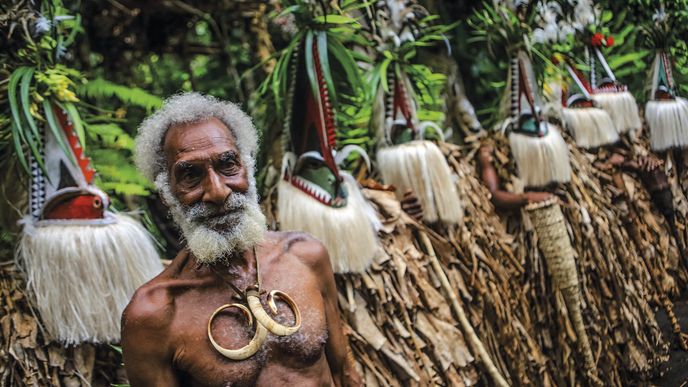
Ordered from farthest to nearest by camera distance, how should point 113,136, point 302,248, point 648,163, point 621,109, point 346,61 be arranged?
1. point 621,109
2. point 648,163
3. point 113,136
4. point 346,61
5. point 302,248

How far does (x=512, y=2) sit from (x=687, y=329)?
8.62 feet

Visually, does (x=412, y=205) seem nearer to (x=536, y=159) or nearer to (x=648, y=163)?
(x=536, y=159)

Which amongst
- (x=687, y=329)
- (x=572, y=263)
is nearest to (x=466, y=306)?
(x=572, y=263)

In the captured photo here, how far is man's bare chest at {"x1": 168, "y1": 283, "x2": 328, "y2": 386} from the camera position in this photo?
75.1 inches

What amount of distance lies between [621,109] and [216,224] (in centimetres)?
488

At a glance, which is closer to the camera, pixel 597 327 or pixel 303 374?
pixel 303 374

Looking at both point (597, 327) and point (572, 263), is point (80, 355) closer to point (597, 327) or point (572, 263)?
point (572, 263)

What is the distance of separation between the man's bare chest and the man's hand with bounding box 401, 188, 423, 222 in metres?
1.75

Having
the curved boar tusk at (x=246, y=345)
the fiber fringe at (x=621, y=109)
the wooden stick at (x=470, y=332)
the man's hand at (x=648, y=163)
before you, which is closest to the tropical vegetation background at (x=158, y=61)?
the fiber fringe at (x=621, y=109)

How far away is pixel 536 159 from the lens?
459 centimetres

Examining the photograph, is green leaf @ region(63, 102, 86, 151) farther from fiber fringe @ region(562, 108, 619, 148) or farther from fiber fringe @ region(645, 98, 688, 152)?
fiber fringe @ region(645, 98, 688, 152)

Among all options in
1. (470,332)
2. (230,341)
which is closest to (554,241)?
(470,332)

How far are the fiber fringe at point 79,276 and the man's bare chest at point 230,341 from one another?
87cm

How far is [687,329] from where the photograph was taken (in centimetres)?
532
